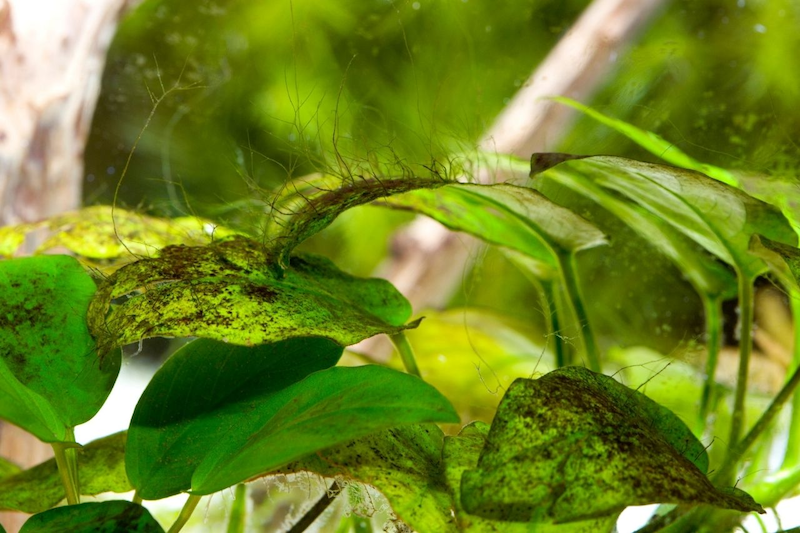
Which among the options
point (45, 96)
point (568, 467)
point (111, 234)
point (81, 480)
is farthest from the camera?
point (45, 96)

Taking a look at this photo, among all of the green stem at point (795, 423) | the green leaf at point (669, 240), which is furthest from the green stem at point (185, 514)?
the green stem at point (795, 423)

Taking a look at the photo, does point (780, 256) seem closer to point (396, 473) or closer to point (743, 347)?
point (743, 347)

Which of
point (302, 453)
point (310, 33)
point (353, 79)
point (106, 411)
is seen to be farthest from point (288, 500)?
point (310, 33)

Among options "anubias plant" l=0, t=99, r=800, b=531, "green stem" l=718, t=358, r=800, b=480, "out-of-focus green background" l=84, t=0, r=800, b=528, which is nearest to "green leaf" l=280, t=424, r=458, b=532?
"anubias plant" l=0, t=99, r=800, b=531

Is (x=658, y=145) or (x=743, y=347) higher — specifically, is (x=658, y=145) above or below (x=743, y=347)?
above

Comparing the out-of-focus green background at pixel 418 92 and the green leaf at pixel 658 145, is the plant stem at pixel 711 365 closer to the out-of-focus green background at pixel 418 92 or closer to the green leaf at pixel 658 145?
the green leaf at pixel 658 145

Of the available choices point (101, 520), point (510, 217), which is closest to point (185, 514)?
point (101, 520)

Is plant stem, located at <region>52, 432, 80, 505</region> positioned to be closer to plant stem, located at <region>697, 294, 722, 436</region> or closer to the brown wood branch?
plant stem, located at <region>697, 294, 722, 436</region>

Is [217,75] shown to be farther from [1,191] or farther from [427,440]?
[427,440]
